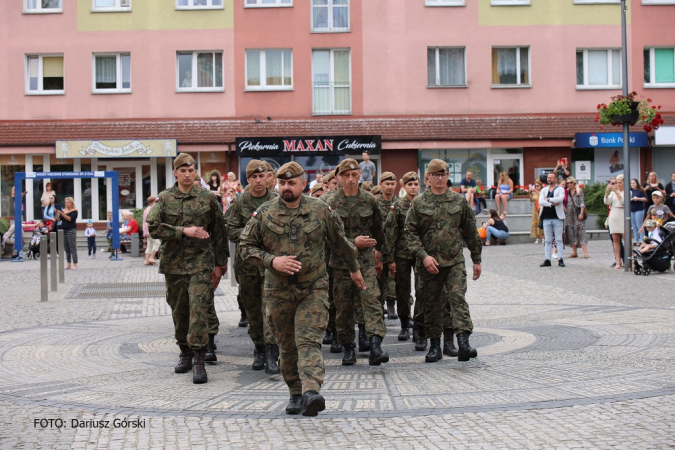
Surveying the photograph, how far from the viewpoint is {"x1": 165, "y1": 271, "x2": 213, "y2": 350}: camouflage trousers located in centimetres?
851

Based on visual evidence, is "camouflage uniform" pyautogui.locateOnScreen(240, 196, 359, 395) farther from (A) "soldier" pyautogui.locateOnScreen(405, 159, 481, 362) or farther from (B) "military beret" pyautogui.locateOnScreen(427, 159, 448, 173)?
(B) "military beret" pyautogui.locateOnScreen(427, 159, 448, 173)

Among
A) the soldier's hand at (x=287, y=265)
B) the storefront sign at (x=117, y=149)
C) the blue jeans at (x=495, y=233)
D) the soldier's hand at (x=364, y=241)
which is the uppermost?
the storefront sign at (x=117, y=149)

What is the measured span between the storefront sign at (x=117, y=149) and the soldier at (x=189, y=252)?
23.9 metres

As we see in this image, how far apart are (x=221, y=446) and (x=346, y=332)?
333cm

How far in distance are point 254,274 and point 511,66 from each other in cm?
2658

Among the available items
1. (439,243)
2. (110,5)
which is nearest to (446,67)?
(110,5)

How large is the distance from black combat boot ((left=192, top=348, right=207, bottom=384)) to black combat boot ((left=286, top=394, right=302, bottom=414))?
1497 millimetres

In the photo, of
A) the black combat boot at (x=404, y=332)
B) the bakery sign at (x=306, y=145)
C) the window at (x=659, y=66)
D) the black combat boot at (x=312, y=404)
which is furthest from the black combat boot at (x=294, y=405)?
the window at (x=659, y=66)

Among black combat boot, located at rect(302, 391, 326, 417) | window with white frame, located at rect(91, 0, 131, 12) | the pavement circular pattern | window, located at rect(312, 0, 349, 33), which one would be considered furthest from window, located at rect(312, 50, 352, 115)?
black combat boot, located at rect(302, 391, 326, 417)

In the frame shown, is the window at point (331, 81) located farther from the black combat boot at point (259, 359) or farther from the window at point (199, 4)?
the black combat boot at point (259, 359)

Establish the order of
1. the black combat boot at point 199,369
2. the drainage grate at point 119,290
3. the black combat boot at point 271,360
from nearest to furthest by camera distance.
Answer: the black combat boot at point 199,369, the black combat boot at point 271,360, the drainage grate at point 119,290

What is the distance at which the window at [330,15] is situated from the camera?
110 feet

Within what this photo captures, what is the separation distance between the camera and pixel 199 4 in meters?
33.6

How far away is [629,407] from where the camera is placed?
6992 mm
